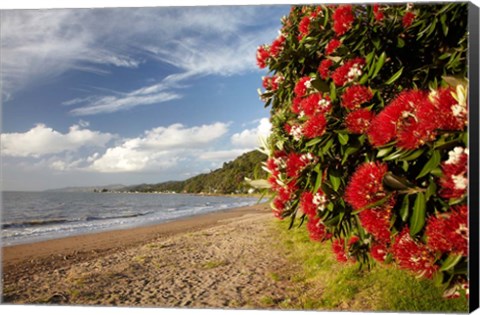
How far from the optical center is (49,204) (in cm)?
1300

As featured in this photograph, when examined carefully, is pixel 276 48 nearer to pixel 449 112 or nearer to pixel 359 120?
pixel 359 120

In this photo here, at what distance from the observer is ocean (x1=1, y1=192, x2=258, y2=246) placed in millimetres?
6961

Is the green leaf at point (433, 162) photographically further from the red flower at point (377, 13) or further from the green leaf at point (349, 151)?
the red flower at point (377, 13)

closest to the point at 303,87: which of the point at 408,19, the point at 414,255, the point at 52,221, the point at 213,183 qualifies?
the point at 408,19

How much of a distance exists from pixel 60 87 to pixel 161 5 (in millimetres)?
925

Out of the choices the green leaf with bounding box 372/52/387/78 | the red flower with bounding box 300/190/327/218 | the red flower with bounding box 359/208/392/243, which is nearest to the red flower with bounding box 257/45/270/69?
the green leaf with bounding box 372/52/387/78

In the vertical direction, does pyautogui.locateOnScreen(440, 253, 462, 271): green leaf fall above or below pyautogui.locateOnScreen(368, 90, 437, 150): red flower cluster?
below

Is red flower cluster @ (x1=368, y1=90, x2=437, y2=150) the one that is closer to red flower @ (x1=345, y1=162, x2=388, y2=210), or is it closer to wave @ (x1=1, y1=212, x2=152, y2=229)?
red flower @ (x1=345, y1=162, x2=388, y2=210)

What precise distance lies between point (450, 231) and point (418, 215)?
4.3 inches

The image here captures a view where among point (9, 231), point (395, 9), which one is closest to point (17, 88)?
→ point (395, 9)

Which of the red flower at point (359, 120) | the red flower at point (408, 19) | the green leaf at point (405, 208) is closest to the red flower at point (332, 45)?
the red flower at point (408, 19)

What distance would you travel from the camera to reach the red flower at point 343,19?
1.69m

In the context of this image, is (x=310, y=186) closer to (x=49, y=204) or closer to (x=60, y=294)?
(x=60, y=294)

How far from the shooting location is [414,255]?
53.4 inches
